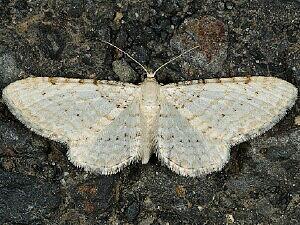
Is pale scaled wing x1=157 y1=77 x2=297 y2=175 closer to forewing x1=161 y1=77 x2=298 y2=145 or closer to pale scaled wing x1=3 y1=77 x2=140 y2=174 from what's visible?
forewing x1=161 y1=77 x2=298 y2=145

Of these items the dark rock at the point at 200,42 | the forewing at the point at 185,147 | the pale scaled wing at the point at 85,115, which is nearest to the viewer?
the pale scaled wing at the point at 85,115

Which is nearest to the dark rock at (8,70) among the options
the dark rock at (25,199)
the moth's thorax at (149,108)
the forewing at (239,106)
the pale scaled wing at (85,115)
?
the pale scaled wing at (85,115)

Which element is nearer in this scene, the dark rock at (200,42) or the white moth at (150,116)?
the white moth at (150,116)

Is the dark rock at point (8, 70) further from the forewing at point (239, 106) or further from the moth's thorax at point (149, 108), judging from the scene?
the forewing at point (239, 106)

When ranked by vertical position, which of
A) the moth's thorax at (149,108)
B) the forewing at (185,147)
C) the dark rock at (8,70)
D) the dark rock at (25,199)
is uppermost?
the dark rock at (8,70)

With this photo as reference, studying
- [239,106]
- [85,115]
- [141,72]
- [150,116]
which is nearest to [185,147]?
[150,116]

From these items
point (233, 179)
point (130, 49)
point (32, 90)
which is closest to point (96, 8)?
point (130, 49)
